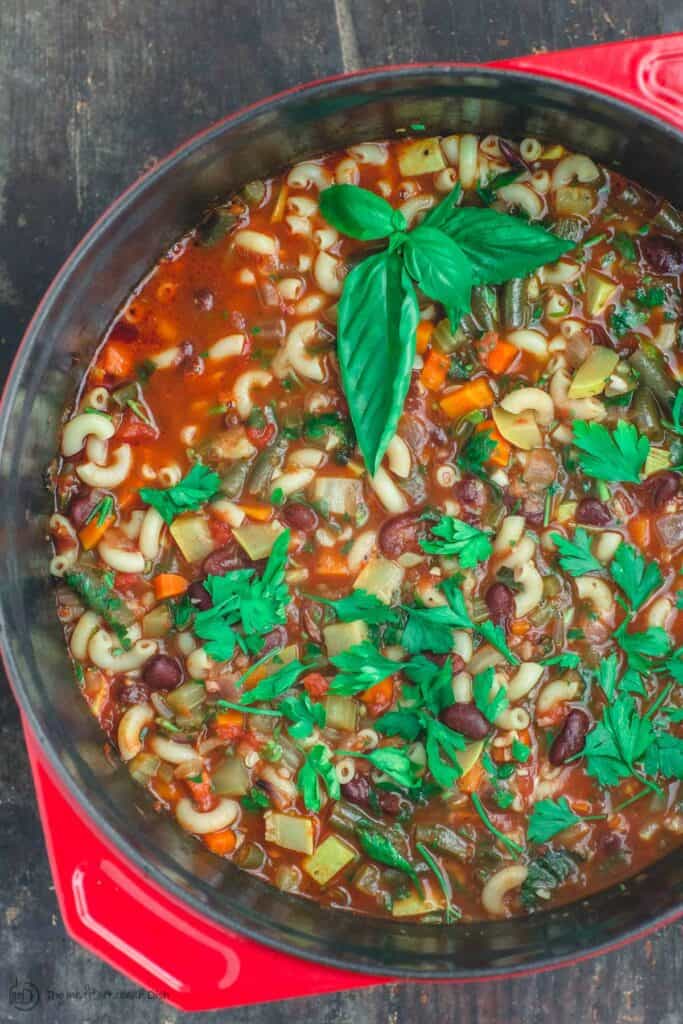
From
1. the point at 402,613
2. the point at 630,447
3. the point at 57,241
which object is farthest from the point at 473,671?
the point at 57,241

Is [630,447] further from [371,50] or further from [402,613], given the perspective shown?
[371,50]

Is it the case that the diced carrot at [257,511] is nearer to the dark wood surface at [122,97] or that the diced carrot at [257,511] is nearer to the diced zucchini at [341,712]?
the diced zucchini at [341,712]

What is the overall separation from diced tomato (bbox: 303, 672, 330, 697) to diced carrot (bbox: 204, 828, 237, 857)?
1.60ft

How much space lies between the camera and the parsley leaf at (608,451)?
9.87ft

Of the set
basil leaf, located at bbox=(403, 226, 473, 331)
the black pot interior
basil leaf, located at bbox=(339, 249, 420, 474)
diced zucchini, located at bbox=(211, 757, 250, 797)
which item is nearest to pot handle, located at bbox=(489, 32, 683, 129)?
the black pot interior

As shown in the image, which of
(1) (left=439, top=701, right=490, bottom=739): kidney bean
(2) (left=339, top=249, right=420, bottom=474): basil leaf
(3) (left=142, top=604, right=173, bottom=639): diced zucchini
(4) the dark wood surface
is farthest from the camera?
(4) the dark wood surface

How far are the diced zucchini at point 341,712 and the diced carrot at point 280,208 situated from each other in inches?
56.2

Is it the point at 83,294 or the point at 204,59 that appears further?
the point at 204,59

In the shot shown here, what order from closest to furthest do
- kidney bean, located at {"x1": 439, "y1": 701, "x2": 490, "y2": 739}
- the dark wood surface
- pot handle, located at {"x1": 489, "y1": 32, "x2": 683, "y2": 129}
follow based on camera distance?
pot handle, located at {"x1": 489, "y1": 32, "x2": 683, "y2": 129} < kidney bean, located at {"x1": 439, "y1": 701, "x2": 490, "y2": 739} < the dark wood surface

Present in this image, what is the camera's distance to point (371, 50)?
3256mm

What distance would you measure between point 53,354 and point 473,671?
59.6 inches

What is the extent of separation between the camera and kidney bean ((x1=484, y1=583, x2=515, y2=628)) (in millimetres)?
3002

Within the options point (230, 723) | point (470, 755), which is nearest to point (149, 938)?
point (230, 723)

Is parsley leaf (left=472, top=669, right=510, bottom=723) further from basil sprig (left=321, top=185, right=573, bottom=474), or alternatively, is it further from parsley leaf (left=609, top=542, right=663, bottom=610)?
basil sprig (left=321, top=185, right=573, bottom=474)
